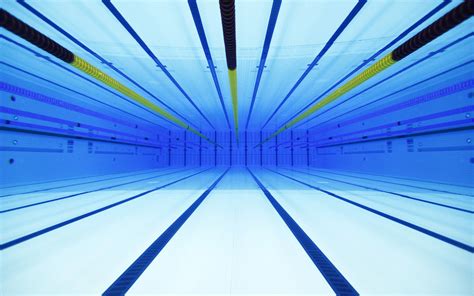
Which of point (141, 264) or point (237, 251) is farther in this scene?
point (237, 251)

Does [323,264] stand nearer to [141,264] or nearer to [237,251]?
[237,251]

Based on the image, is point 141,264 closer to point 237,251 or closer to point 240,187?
point 237,251

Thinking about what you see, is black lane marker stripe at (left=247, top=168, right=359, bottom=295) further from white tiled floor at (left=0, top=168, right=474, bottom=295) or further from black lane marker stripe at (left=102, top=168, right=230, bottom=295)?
black lane marker stripe at (left=102, top=168, right=230, bottom=295)

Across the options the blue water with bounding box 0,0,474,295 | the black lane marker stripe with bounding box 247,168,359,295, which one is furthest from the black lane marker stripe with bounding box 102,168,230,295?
the black lane marker stripe with bounding box 247,168,359,295

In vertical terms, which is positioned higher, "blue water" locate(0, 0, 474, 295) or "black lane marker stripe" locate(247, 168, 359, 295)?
"blue water" locate(0, 0, 474, 295)

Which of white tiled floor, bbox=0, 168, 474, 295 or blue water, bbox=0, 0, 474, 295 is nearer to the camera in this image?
white tiled floor, bbox=0, 168, 474, 295

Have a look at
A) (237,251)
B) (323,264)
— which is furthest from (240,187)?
(323,264)

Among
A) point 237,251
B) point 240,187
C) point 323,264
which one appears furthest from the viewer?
point 240,187

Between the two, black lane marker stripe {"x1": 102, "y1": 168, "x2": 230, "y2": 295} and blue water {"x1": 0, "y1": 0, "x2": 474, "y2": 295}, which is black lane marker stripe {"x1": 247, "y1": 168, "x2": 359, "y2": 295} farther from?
black lane marker stripe {"x1": 102, "y1": 168, "x2": 230, "y2": 295}

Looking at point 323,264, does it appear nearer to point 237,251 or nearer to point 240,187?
point 237,251

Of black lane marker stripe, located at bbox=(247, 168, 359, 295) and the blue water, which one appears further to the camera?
the blue water

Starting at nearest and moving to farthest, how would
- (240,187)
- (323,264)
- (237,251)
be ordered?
(323,264) → (237,251) → (240,187)

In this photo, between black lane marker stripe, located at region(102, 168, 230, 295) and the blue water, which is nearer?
black lane marker stripe, located at region(102, 168, 230, 295)

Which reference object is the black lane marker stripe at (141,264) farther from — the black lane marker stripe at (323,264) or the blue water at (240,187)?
the black lane marker stripe at (323,264)
